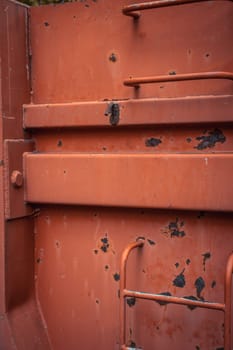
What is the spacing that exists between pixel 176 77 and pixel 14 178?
28.0 inches

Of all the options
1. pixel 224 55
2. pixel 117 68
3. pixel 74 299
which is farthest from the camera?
pixel 74 299

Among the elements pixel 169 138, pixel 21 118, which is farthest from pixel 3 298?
pixel 169 138

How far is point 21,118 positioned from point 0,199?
0.32 meters

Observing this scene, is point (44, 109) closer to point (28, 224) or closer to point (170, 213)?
point (28, 224)

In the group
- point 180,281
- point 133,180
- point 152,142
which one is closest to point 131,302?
point 180,281

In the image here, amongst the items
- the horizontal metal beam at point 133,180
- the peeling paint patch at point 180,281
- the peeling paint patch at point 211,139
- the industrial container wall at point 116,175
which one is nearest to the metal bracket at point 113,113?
the industrial container wall at point 116,175

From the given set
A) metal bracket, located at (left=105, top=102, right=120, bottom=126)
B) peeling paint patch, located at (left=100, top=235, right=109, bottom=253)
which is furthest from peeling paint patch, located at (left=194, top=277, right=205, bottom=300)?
metal bracket, located at (left=105, top=102, right=120, bottom=126)

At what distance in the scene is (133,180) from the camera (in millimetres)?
1502

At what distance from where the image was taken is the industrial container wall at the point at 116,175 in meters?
1.43

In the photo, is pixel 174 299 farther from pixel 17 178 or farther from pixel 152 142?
pixel 17 178

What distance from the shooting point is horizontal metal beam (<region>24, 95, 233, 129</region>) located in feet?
4.58

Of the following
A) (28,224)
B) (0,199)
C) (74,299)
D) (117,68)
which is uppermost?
(117,68)

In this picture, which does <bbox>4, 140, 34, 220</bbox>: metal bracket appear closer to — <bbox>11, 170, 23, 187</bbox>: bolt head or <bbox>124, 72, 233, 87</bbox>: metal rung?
<bbox>11, 170, 23, 187</bbox>: bolt head

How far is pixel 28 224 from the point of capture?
1.73 m
